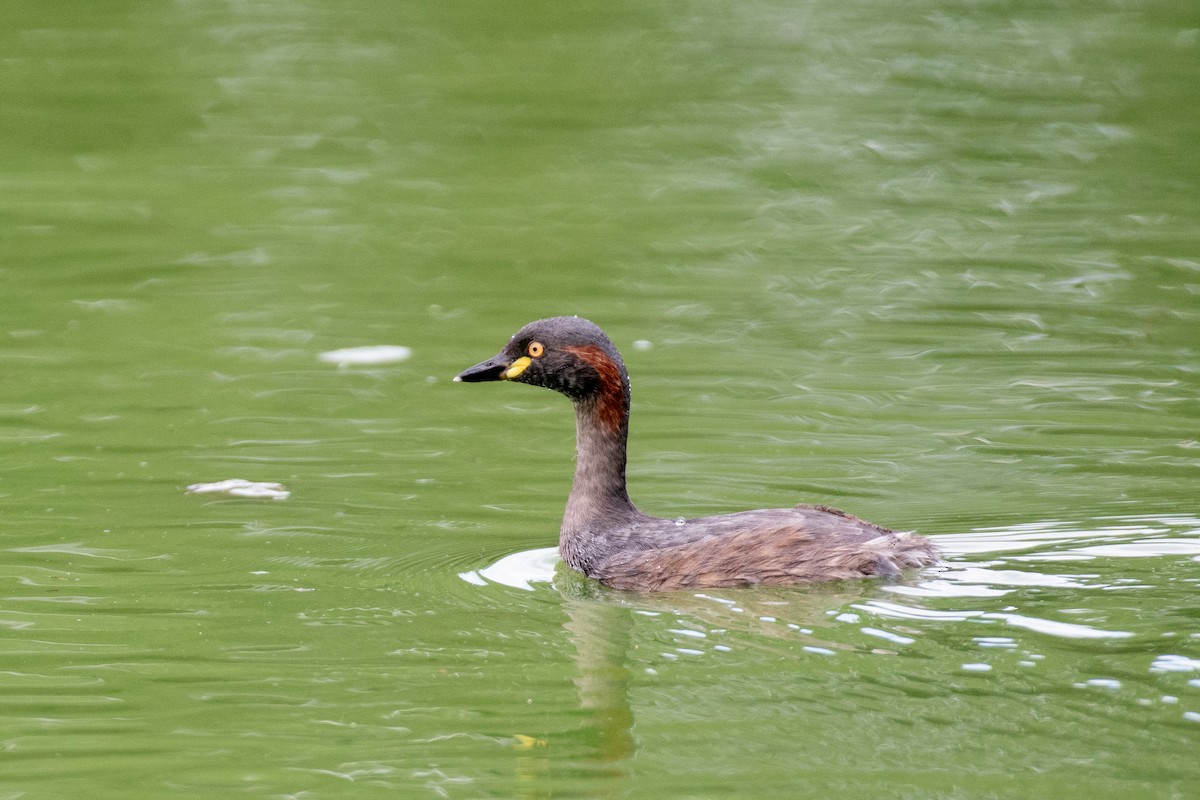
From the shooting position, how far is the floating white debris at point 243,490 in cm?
935

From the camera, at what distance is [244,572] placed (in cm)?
827

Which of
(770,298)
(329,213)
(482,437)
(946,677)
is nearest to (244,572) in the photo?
(482,437)

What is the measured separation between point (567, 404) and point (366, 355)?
1370 mm

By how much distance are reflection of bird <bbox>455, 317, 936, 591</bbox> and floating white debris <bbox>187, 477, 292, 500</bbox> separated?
143cm

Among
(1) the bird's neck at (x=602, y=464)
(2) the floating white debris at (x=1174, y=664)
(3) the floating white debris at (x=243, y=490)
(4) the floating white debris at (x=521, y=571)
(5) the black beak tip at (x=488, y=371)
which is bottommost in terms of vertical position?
(4) the floating white debris at (x=521, y=571)

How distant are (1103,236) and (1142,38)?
7787 mm

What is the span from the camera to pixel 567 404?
445 inches

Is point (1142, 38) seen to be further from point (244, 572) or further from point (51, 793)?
point (51, 793)

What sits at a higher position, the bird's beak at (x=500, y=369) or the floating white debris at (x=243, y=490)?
the bird's beak at (x=500, y=369)

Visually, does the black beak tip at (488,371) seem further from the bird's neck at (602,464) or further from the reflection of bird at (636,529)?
the bird's neck at (602,464)

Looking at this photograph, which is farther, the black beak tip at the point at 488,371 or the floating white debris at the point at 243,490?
the floating white debris at the point at 243,490

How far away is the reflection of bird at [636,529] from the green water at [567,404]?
0.16m

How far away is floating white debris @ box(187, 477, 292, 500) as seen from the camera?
30.7 feet

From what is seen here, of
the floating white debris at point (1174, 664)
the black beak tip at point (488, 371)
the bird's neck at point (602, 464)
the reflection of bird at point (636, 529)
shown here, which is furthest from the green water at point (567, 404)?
the black beak tip at point (488, 371)
